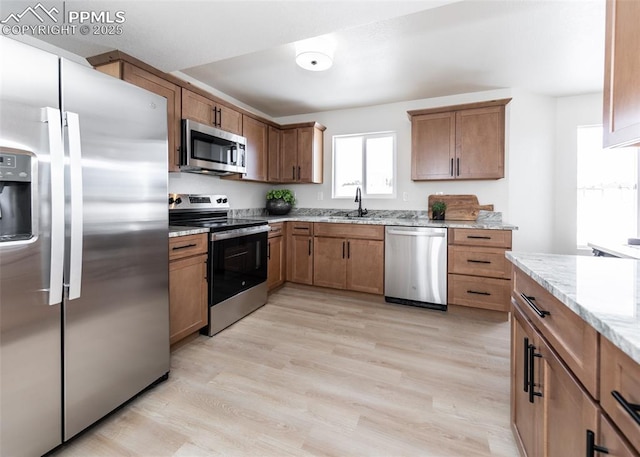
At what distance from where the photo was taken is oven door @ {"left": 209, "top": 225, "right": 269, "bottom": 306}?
2553 millimetres

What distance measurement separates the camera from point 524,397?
1.23 metres

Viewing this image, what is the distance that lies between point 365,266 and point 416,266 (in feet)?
1.91

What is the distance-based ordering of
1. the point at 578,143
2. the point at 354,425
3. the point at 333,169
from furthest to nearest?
the point at 333,169, the point at 578,143, the point at 354,425

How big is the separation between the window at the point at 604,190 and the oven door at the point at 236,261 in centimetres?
395

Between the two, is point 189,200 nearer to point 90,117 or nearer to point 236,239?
point 236,239

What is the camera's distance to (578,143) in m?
3.72

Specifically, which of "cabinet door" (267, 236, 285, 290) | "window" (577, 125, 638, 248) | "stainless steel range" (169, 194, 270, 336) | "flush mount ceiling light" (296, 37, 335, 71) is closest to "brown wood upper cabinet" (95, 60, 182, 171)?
"stainless steel range" (169, 194, 270, 336)

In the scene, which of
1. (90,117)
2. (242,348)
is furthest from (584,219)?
(90,117)

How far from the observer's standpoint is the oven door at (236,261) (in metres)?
2.55

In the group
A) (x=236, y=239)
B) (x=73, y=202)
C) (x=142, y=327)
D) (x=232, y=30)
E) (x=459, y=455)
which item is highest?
(x=232, y=30)

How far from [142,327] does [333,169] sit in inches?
130

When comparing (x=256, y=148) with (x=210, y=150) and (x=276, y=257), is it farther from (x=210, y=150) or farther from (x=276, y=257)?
(x=276, y=257)

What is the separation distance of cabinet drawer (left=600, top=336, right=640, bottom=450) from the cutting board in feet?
10.7

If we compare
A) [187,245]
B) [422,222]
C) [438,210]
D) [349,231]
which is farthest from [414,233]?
[187,245]
